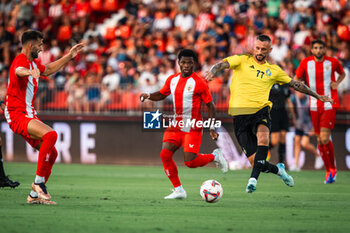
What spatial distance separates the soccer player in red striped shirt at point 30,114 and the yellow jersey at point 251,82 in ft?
9.14

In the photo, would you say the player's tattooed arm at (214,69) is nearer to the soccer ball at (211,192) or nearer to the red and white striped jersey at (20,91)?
the soccer ball at (211,192)

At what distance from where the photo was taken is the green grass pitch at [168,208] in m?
6.71

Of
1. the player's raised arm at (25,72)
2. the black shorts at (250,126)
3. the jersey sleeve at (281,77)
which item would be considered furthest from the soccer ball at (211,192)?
the player's raised arm at (25,72)

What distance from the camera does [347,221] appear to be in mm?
7262

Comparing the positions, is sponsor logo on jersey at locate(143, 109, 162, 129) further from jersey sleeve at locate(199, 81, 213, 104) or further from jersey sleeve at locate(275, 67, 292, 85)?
jersey sleeve at locate(275, 67, 292, 85)

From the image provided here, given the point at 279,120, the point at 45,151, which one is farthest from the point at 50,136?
the point at 279,120

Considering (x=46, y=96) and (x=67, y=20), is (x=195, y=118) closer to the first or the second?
(x=46, y=96)

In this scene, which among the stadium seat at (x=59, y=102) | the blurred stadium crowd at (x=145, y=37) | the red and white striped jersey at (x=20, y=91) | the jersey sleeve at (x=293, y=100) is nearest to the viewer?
the red and white striped jersey at (x=20, y=91)

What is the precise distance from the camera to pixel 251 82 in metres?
9.88

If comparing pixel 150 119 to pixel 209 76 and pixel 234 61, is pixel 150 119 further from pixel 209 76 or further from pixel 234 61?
pixel 209 76

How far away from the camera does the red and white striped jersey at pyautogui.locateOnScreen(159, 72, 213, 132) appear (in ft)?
31.9

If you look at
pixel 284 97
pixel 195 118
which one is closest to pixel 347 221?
pixel 195 118

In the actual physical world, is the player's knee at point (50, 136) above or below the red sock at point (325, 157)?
above

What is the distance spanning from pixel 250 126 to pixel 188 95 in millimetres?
1146
